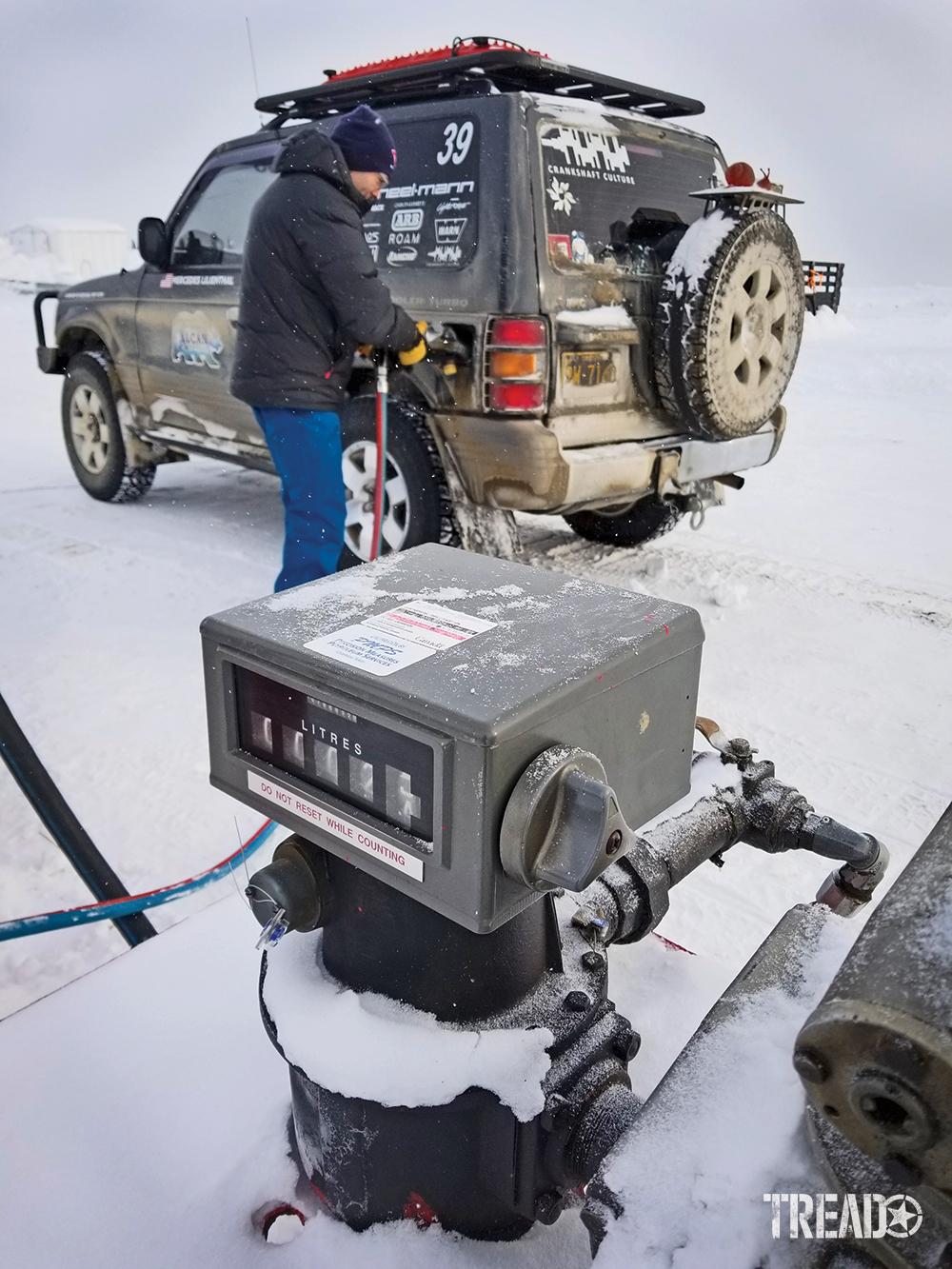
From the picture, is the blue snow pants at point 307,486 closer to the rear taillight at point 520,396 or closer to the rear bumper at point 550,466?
the rear bumper at point 550,466

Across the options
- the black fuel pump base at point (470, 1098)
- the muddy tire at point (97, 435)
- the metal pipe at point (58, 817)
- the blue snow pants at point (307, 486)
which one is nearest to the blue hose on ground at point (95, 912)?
the metal pipe at point (58, 817)

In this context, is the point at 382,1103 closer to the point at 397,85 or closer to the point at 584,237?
the point at 584,237

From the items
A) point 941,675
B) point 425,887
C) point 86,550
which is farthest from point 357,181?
point 425,887

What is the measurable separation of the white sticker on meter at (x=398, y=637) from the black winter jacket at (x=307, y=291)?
96.8 inches

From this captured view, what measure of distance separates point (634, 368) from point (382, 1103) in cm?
321

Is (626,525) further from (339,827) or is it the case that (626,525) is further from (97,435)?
(339,827)

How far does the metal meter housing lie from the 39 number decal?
2859 mm

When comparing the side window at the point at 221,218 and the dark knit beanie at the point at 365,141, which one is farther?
the side window at the point at 221,218

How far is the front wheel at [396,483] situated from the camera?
3.85m

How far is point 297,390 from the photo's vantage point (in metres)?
3.45

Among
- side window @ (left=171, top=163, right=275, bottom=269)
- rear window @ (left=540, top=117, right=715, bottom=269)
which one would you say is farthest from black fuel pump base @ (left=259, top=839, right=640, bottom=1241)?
side window @ (left=171, top=163, right=275, bottom=269)

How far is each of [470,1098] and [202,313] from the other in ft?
14.6

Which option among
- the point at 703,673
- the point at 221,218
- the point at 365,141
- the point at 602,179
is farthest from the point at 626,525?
the point at 221,218

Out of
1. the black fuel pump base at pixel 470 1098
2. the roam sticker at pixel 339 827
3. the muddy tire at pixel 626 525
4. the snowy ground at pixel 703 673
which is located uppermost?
the roam sticker at pixel 339 827
